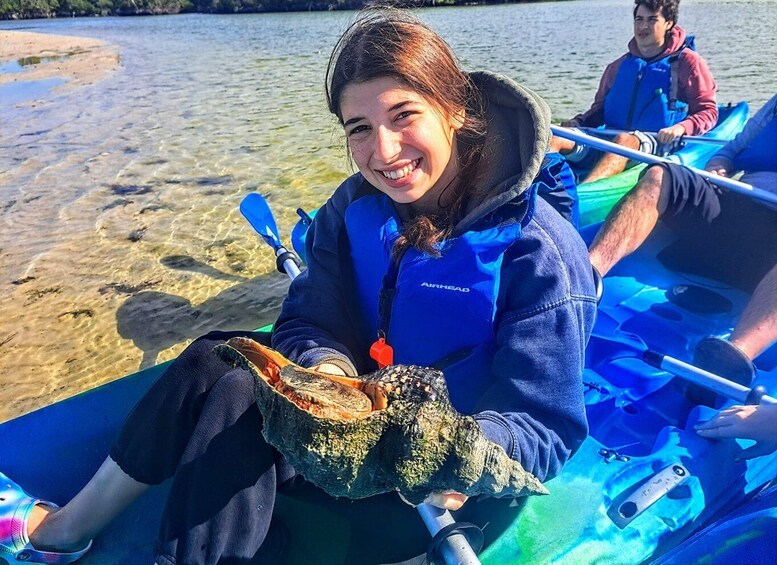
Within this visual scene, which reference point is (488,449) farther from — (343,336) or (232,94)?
(232,94)

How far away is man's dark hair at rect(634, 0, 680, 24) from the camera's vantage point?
4.43 m

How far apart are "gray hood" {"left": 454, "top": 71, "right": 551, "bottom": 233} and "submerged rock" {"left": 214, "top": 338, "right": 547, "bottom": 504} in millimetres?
575

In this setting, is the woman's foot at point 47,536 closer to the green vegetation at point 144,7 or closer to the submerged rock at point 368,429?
the submerged rock at point 368,429

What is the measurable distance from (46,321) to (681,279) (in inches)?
160

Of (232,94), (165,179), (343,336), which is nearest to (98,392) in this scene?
(343,336)

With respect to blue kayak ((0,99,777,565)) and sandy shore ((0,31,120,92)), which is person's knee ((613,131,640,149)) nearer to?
blue kayak ((0,99,777,565))

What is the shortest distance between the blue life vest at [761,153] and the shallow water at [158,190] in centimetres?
239

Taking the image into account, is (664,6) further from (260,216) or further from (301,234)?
(260,216)

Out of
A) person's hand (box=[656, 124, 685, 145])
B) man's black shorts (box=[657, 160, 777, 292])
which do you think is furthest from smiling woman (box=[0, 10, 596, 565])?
person's hand (box=[656, 124, 685, 145])

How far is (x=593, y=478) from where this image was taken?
1961 millimetres

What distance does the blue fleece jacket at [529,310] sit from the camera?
1.47 metres

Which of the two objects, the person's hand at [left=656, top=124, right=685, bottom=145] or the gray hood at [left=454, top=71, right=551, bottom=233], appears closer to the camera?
the gray hood at [left=454, top=71, right=551, bottom=233]

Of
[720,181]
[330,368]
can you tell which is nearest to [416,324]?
[330,368]

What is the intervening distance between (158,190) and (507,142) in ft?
18.2
